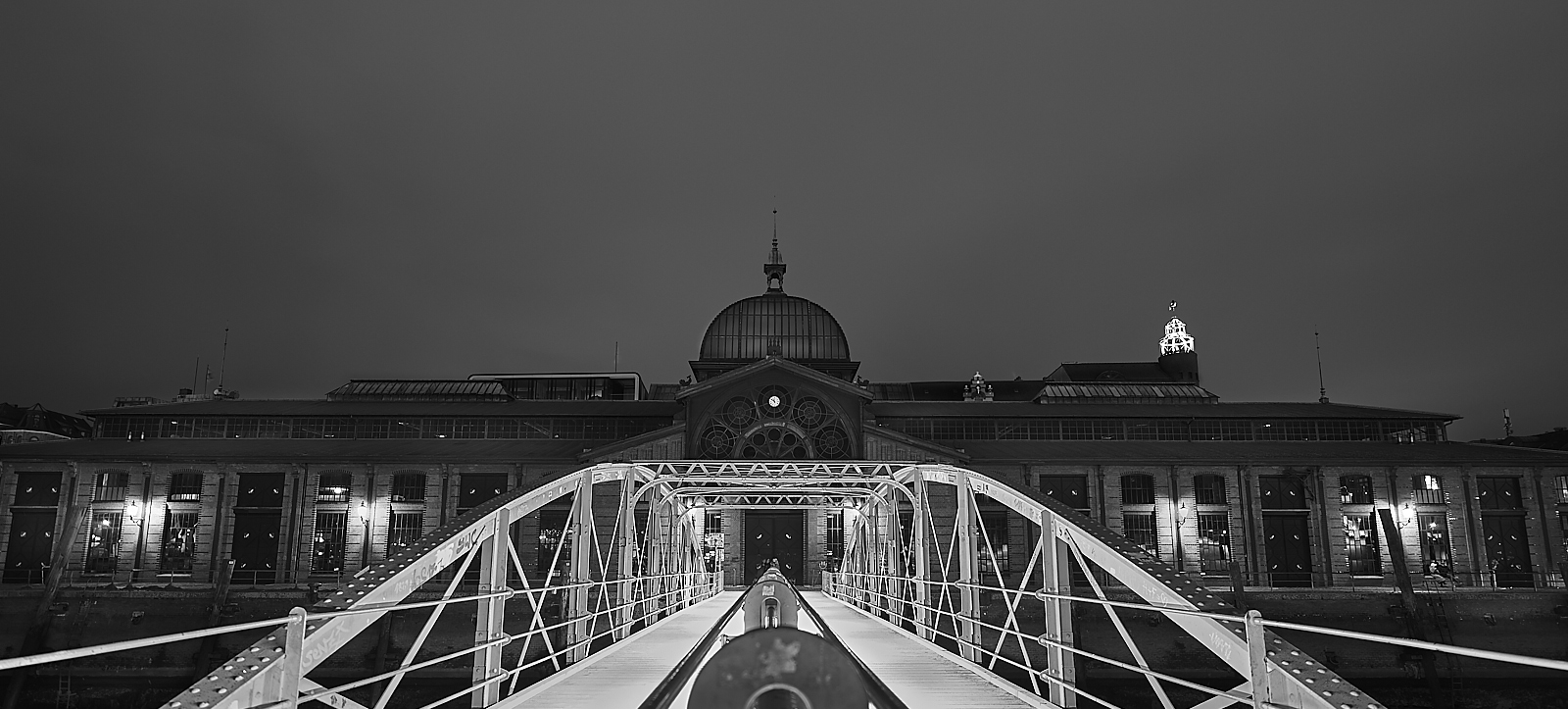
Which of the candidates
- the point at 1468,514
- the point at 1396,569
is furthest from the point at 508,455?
the point at 1468,514

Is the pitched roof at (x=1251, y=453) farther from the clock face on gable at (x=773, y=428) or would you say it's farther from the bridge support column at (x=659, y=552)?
the bridge support column at (x=659, y=552)

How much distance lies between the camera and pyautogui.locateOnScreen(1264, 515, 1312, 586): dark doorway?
120ft

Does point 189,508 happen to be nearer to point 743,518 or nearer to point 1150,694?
point 743,518

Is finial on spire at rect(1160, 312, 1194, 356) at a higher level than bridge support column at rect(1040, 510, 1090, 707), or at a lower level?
higher

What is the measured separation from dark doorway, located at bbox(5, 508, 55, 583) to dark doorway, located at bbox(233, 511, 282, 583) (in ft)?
24.0

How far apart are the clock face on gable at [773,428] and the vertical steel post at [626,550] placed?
18369 millimetres

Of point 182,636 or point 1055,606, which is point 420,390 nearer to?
point 1055,606

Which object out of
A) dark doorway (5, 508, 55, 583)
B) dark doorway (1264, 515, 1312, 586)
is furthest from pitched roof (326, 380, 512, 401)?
dark doorway (1264, 515, 1312, 586)

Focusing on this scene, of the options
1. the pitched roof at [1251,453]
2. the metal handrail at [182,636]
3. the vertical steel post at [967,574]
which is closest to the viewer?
the metal handrail at [182,636]

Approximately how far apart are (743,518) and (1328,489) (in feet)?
79.5

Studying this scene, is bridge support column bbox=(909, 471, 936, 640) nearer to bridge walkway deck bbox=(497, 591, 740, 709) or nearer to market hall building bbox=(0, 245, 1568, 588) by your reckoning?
bridge walkway deck bbox=(497, 591, 740, 709)

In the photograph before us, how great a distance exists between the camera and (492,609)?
31.7 ft

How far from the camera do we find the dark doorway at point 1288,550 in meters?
36.6

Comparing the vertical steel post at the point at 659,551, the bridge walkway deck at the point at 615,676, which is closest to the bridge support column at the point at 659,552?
the vertical steel post at the point at 659,551
